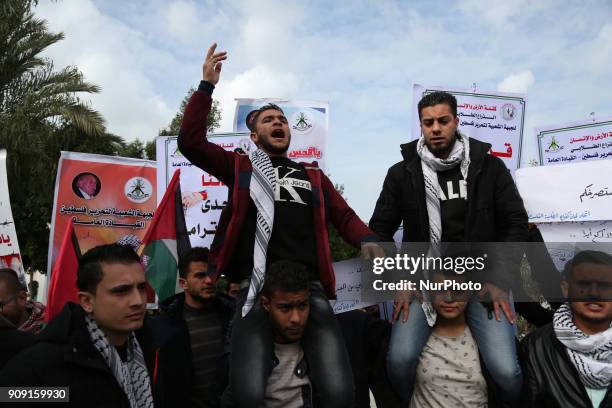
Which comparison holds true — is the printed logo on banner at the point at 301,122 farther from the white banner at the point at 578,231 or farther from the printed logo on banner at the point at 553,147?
the white banner at the point at 578,231

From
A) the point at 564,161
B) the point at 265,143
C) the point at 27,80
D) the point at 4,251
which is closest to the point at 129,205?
the point at 4,251

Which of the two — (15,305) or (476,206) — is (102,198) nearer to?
(15,305)

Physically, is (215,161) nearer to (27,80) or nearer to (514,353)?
(514,353)

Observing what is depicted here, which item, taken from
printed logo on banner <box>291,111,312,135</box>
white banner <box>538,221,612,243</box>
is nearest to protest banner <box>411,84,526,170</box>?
white banner <box>538,221,612,243</box>

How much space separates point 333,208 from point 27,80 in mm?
12773

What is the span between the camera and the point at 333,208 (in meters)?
3.73

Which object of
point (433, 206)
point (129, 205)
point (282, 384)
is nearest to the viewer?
point (282, 384)

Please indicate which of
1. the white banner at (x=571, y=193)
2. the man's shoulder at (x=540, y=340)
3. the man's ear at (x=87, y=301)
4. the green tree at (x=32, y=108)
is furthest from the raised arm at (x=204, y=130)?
the green tree at (x=32, y=108)

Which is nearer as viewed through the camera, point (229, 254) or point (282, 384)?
point (282, 384)

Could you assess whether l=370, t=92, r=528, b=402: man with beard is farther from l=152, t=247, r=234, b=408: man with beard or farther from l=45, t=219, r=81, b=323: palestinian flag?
l=45, t=219, r=81, b=323: palestinian flag

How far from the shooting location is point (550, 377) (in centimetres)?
313

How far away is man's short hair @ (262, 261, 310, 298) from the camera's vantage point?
299 centimetres

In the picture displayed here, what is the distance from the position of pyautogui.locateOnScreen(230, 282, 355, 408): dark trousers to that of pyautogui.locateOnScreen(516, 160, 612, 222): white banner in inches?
77.5

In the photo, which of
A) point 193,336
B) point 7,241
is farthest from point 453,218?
point 7,241
